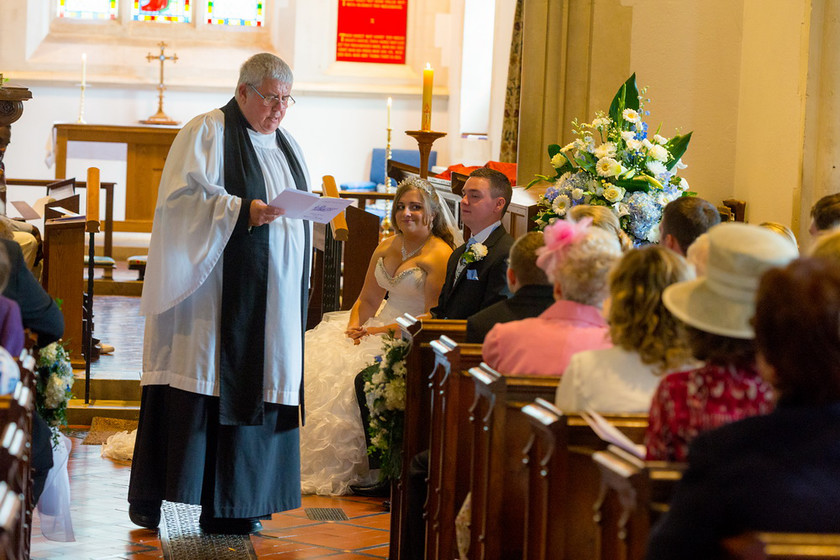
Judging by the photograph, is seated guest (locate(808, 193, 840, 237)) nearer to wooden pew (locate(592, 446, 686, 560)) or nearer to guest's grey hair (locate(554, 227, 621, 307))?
guest's grey hair (locate(554, 227, 621, 307))

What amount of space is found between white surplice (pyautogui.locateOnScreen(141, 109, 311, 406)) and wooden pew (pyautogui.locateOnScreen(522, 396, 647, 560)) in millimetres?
2094

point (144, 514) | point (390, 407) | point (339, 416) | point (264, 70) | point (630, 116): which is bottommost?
point (144, 514)

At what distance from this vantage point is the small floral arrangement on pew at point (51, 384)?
378 cm

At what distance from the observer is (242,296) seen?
4.23 metres

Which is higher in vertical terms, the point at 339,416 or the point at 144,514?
the point at 339,416

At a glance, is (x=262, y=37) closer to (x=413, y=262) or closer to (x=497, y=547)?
(x=413, y=262)

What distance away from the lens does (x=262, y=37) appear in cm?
1395

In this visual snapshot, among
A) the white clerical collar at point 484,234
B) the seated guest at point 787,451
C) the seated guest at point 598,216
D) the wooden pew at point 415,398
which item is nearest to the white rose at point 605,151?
the white clerical collar at point 484,234

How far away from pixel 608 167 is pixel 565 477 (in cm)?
246

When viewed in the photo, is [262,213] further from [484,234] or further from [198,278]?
[484,234]

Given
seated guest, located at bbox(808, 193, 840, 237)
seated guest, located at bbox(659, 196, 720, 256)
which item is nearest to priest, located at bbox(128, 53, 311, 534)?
seated guest, located at bbox(659, 196, 720, 256)

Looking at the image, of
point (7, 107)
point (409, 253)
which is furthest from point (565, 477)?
point (7, 107)

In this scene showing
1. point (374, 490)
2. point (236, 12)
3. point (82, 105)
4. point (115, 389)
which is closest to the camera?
point (374, 490)

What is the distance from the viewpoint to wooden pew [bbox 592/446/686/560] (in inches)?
67.1
